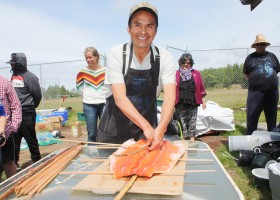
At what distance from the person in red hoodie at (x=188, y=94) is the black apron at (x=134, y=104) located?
2658mm

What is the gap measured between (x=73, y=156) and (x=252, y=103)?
383 cm

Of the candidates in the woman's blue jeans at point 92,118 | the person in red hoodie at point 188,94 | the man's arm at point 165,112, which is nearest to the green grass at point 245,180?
the person in red hoodie at point 188,94

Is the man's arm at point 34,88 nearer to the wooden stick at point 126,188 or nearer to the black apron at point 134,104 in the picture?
the black apron at point 134,104

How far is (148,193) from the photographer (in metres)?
1.12

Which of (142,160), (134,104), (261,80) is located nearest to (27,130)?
(134,104)

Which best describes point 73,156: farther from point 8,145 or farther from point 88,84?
point 88,84

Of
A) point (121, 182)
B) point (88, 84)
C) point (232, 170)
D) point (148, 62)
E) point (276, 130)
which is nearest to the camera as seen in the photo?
point (121, 182)

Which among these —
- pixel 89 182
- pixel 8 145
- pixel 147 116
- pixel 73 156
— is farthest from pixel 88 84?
pixel 89 182

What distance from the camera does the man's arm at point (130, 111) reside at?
5.49 ft

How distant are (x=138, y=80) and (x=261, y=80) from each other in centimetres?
331

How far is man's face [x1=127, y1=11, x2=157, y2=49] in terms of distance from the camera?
72.2 inches

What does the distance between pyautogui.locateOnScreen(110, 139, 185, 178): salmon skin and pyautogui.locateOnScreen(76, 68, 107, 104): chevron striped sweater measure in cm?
261

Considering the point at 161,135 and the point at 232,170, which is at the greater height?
the point at 161,135

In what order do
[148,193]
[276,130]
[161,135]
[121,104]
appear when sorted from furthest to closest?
[276,130], [121,104], [161,135], [148,193]
